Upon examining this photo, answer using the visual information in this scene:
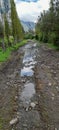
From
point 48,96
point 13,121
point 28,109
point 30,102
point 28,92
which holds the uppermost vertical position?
point 13,121

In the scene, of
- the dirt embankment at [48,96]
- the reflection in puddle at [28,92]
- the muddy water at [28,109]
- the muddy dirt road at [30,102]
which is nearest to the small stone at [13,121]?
the muddy dirt road at [30,102]

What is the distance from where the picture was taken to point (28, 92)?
14.5 m

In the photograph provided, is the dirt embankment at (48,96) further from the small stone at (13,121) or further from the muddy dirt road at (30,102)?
the small stone at (13,121)

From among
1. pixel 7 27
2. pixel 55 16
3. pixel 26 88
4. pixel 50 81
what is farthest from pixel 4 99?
pixel 7 27

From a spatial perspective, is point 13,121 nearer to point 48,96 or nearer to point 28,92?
point 48,96

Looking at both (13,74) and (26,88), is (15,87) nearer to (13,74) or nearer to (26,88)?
(26,88)

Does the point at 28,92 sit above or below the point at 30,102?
below

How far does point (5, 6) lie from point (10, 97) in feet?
166

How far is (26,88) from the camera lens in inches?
617

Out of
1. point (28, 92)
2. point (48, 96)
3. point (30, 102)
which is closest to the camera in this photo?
point (30, 102)

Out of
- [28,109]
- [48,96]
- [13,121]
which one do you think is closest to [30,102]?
[28,109]

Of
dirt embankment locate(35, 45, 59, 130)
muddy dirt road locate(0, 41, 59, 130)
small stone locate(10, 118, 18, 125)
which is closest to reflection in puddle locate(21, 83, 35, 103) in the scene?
muddy dirt road locate(0, 41, 59, 130)

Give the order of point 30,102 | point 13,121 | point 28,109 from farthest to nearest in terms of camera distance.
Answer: point 30,102
point 28,109
point 13,121

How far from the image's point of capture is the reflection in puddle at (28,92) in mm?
13266
